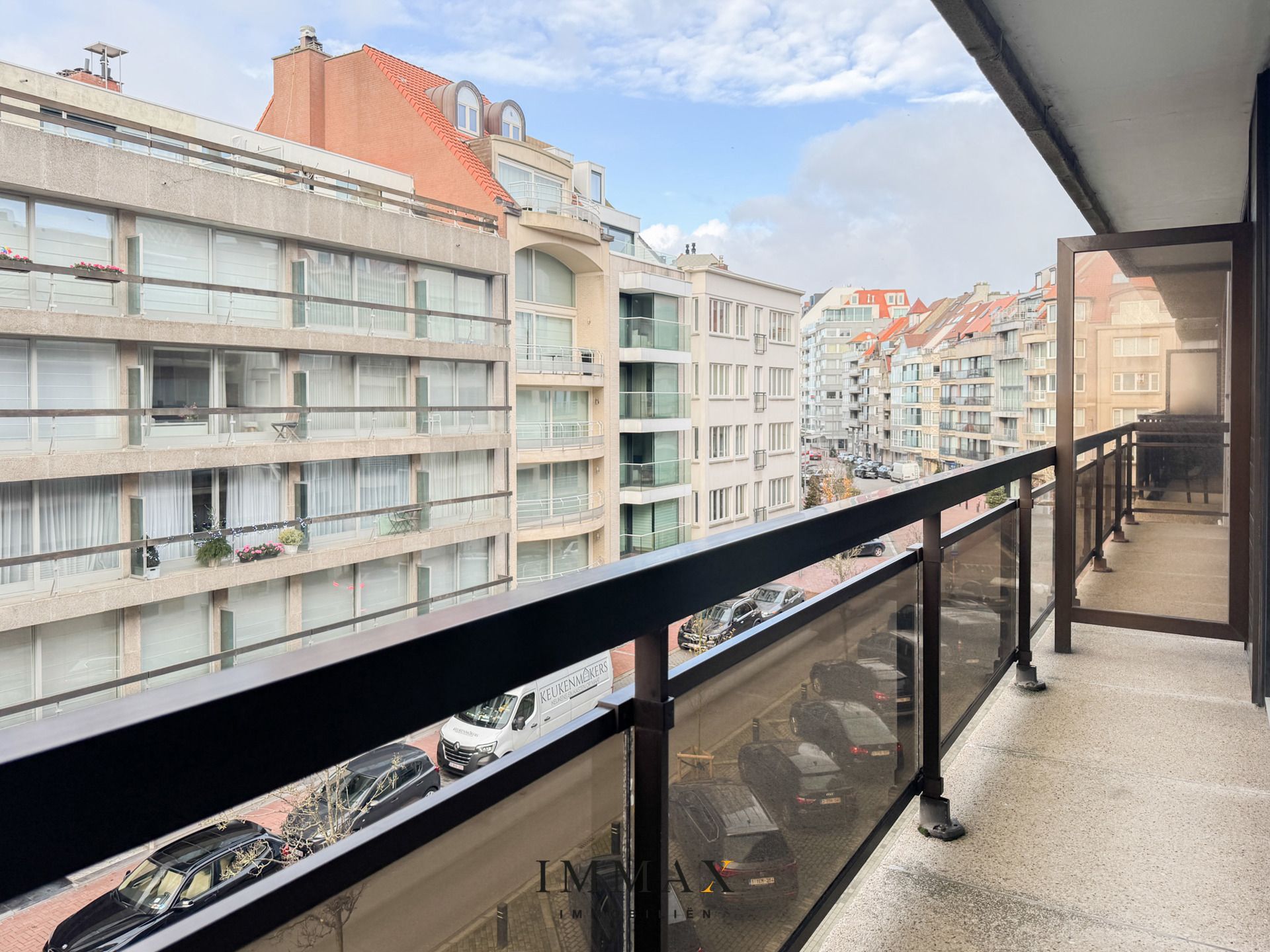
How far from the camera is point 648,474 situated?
22359mm

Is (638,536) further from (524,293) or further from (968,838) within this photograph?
(968,838)

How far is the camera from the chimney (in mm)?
18766

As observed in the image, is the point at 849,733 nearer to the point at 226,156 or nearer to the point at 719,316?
the point at 226,156

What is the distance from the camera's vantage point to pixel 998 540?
1.95 m

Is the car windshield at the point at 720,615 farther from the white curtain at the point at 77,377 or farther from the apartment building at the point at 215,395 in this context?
the white curtain at the point at 77,377

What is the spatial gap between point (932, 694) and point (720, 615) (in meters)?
0.71

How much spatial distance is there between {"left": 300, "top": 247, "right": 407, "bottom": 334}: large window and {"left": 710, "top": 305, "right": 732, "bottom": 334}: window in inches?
281

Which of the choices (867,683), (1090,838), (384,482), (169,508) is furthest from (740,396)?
(867,683)

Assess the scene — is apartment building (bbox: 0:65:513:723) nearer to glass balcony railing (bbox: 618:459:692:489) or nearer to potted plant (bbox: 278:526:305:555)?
potted plant (bbox: 278:526:305:555)

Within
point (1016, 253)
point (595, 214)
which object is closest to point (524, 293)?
point (595, 214)

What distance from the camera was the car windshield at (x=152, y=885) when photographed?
1.50 ft

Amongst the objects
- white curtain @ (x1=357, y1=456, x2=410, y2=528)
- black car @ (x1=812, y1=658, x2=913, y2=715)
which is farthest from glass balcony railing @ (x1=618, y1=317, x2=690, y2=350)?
black car @ (x1=812, y1=658, x2=913, y2=715)

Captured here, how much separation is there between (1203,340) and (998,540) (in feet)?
4.56

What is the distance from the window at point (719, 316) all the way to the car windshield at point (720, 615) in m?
20.3
